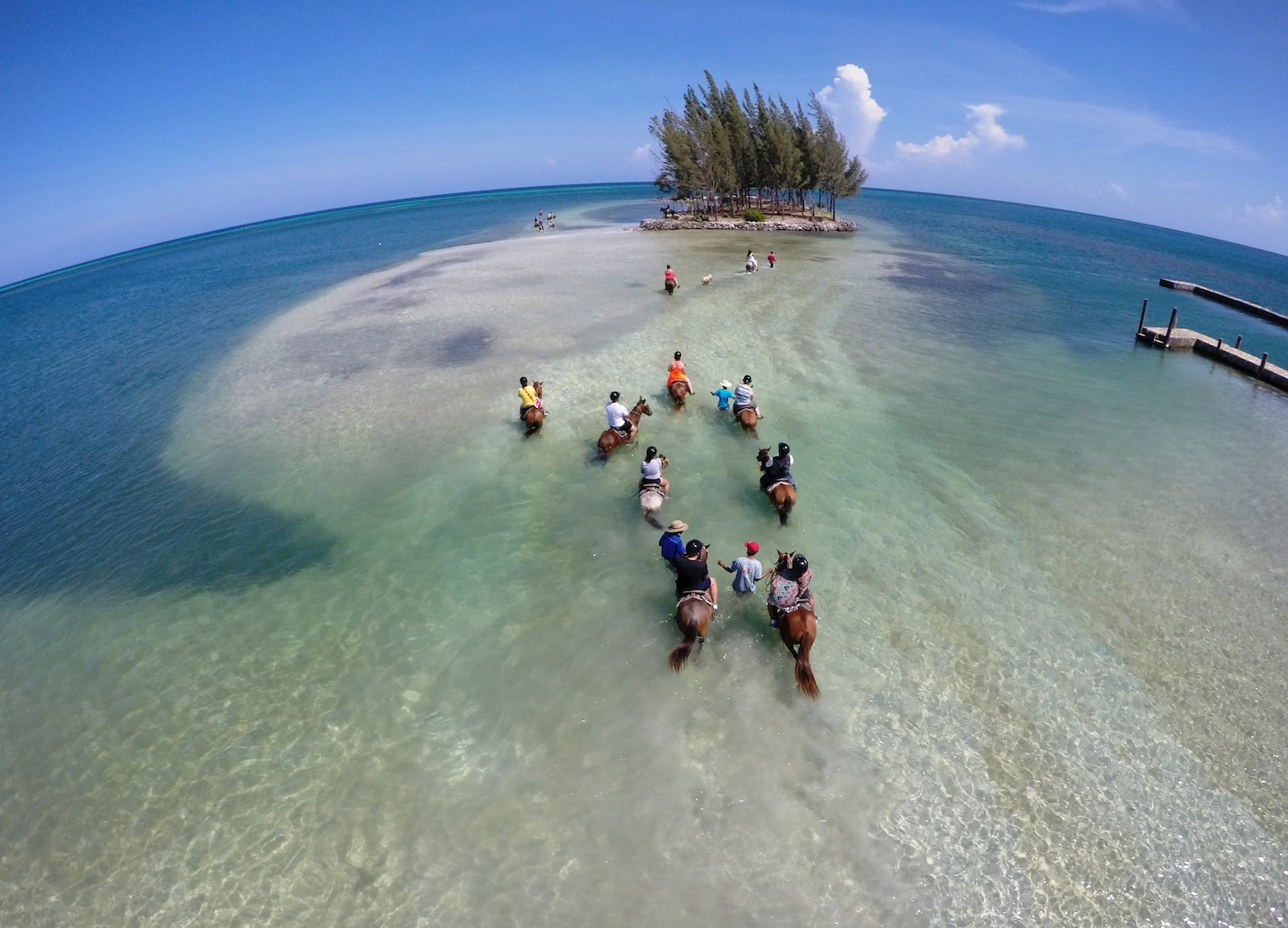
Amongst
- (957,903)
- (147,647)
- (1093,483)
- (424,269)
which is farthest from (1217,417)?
(424,269)

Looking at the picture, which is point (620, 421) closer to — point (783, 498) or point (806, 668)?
point (783, 498)

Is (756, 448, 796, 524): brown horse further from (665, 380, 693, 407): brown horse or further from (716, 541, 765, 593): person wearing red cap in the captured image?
(665, 380, 693, 407): brown horse

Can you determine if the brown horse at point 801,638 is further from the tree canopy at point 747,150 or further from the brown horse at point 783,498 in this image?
the tree canopy at point 747,150

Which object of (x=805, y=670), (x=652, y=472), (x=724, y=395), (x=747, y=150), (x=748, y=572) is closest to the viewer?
(x=805, y=670)

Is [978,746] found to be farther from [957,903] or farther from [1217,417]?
[1217,417]

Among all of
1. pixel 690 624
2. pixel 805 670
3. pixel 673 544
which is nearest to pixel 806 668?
pixel 805 670

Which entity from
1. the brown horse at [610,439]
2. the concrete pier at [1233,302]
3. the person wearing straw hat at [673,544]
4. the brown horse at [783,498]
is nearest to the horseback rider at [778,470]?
the brown horse at [783,498]

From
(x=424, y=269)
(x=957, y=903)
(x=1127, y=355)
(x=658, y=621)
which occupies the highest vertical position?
(x=424, y=269)
